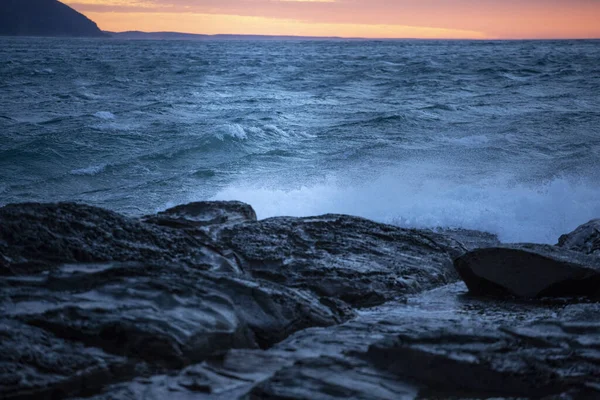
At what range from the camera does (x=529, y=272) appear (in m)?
3.83

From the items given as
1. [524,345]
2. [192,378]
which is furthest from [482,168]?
[192,378]

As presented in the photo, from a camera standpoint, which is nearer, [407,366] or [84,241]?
[407,366]

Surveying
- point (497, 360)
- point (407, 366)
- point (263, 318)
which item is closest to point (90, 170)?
point (263, 318)

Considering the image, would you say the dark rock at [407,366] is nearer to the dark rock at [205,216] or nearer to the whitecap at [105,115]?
the dark rock at [205,216]

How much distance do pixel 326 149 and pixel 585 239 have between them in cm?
785

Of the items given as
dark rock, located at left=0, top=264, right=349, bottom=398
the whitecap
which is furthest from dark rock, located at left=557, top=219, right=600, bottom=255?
the whitecap

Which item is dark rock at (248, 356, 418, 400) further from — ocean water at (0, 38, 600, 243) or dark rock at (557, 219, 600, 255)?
ocean water at (0, 38, 600, 243)

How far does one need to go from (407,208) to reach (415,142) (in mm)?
5298

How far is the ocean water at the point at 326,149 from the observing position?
8523 millimetres

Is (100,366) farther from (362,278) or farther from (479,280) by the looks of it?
(479,280)

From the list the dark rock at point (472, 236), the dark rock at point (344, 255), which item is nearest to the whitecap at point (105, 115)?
the dark rock at point (472, 236)

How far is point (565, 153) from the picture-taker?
12.0 metres

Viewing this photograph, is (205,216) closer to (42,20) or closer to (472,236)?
(472,236)

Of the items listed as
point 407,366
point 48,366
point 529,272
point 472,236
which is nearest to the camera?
point 48,366
